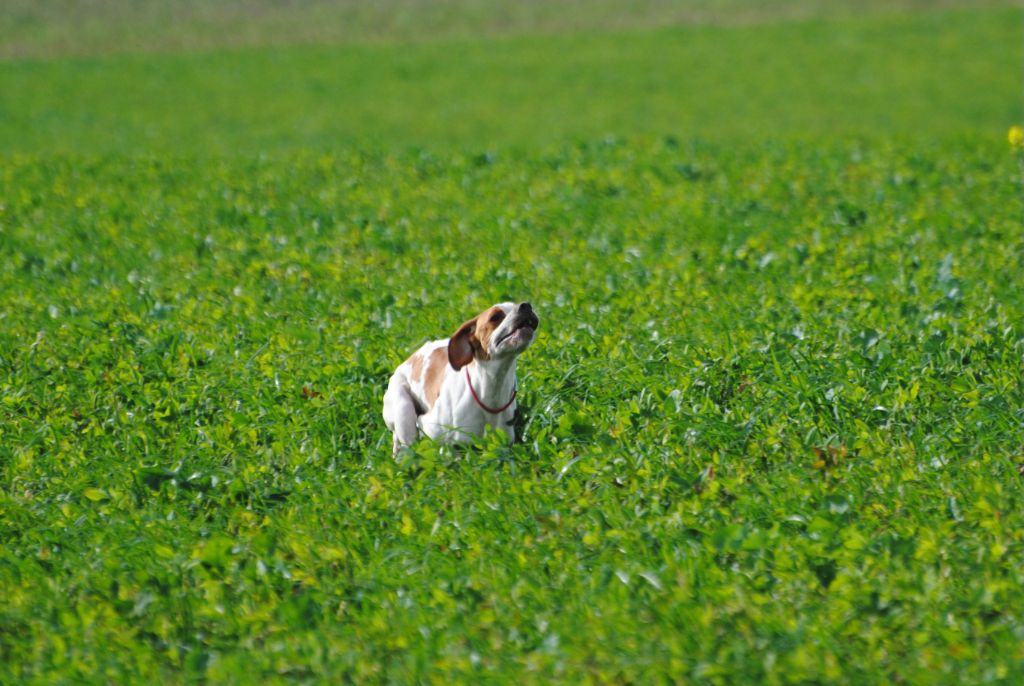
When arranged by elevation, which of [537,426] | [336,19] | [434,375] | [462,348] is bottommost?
[537,426]

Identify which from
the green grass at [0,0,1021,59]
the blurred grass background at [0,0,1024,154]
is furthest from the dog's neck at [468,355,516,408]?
the green grass at [0,0,1021,59]

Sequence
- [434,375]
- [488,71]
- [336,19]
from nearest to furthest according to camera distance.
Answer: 1. [434,375]
2. [488,71]
3. [336,19]

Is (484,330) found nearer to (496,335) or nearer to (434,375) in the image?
(496,335)

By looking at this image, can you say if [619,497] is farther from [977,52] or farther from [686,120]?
[977,52]

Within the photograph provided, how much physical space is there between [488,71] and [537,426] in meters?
30.4

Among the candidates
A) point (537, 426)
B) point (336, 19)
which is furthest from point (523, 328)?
point (336, 19)

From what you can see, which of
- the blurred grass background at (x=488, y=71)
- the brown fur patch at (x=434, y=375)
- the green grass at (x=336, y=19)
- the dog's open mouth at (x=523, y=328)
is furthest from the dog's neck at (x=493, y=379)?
the green grass at (x=336, y=19)

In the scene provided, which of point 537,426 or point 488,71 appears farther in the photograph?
point 488,71

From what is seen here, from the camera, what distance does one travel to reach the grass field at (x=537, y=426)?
4676mm

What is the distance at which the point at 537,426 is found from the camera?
6.58 m

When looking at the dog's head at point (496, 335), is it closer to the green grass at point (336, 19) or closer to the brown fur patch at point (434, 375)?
the brown fur patch at point (434, 375)

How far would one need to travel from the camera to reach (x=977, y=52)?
116 ft

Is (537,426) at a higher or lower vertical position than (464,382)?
lower

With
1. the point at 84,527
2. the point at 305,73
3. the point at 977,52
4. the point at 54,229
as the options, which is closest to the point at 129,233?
the point at 54,229
